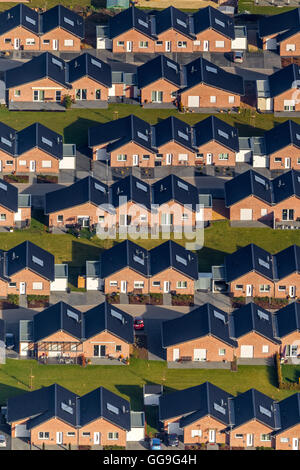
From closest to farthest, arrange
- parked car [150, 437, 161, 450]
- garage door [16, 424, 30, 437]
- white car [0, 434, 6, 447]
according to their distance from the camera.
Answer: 1. white car [0, 434, 6, 447]
2. parked car [150, 437, 161, 450]
3. garage door [16, 424, 30, 437]

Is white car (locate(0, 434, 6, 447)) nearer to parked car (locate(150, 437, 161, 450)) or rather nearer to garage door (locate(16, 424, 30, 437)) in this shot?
garage door (locate(16, 424, 30, 437))

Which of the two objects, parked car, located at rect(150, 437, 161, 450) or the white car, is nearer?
the white car

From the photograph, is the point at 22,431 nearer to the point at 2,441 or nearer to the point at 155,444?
the point at 2,441

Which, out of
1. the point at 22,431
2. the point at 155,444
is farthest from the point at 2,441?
the point at 155,444

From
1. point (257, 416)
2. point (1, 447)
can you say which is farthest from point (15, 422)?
point (257, 416)

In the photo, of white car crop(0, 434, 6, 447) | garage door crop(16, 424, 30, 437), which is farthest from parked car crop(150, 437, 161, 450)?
white car crop(0, 434, 6, 447)

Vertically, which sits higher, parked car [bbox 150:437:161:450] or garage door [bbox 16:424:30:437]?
garage door [bbox 16:424:30:437]
